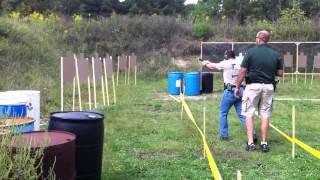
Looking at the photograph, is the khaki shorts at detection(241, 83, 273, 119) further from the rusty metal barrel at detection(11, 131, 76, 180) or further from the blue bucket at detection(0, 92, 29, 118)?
the rusty metal barrel at detection(11, 131, 76, 180)

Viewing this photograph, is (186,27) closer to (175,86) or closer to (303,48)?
(303,48)

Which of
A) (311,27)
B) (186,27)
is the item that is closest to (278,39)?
(311,27)

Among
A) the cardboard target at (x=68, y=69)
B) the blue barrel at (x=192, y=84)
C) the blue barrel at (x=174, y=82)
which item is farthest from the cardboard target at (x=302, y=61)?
the cardboard target at (x=68, y=69)

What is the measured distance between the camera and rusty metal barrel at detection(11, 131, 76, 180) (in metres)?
4.36

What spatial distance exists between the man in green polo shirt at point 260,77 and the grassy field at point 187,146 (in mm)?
574

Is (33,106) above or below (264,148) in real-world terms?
above

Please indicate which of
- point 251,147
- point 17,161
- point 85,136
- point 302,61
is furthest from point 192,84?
point 17,161

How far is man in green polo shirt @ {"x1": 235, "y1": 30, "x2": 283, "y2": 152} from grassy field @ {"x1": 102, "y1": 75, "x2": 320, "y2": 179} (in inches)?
22.6

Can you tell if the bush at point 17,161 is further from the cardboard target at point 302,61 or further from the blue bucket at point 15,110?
the cardboard target at point 302,61

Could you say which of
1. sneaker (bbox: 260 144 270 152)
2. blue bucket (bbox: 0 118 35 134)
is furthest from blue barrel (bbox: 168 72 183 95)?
blue bucket (bbox: 0 118 35 134)

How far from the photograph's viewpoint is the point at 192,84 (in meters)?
17.0

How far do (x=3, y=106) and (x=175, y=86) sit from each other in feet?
38.5

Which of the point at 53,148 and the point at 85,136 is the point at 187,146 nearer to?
the point at 85,136

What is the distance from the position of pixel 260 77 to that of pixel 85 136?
3.40 meters
